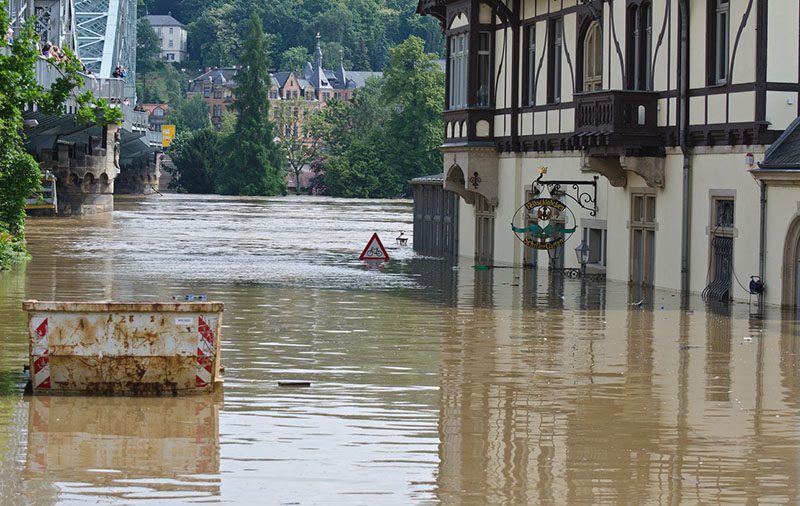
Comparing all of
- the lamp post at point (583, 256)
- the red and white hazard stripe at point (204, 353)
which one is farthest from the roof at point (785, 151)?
the red and white hazard stripe at point (204, 353)

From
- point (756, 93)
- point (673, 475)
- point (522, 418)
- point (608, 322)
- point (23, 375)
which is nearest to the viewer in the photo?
point (673, 475)

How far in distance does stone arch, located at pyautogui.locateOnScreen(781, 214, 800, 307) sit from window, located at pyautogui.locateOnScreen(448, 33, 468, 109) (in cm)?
1580

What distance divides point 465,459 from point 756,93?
1656cm

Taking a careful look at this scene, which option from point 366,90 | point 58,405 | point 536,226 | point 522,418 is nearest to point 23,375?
point 58,405

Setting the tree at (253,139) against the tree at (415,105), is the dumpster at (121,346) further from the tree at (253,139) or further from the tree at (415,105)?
the tree at (253,139)

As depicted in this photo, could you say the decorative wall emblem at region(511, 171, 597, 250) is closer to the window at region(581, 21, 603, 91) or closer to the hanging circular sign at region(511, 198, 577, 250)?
the hanging circular sign at region(511, 198, 577, 250)

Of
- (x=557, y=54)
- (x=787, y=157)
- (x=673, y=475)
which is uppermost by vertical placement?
(x=557, y=54)

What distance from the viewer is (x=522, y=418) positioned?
50.1ft

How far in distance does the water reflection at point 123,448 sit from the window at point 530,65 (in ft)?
80.2

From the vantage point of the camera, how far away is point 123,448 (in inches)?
524

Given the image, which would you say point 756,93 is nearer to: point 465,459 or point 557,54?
point 557,54

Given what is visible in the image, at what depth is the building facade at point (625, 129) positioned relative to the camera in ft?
→ 92.8

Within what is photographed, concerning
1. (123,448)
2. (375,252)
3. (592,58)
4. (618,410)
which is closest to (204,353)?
(123,448)

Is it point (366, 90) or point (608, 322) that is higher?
point (366, 90)
